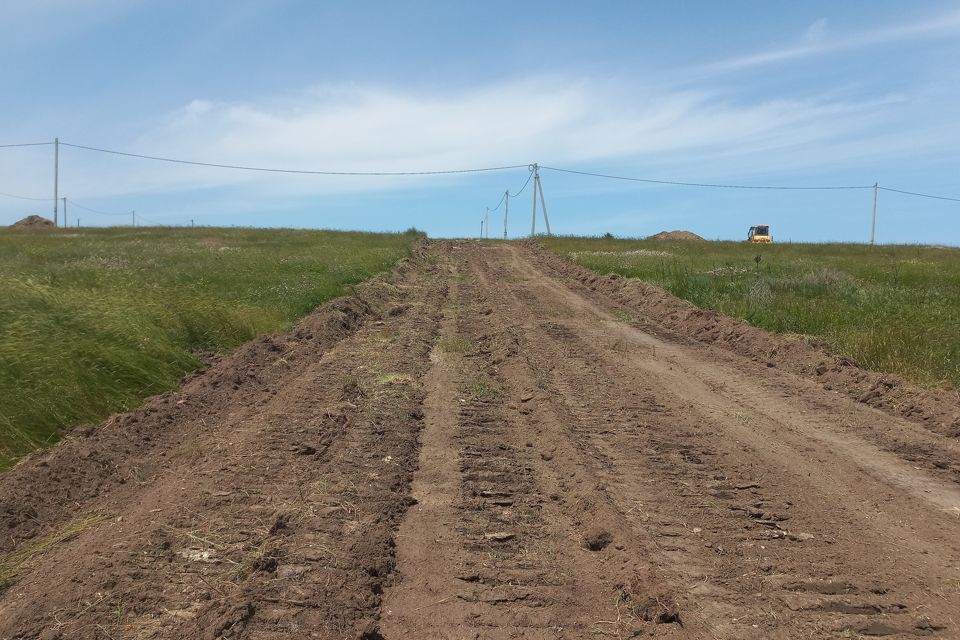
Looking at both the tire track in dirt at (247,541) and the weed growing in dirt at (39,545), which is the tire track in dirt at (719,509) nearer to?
the tire track in dirt at (247,541)

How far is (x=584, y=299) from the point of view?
17.4 meters

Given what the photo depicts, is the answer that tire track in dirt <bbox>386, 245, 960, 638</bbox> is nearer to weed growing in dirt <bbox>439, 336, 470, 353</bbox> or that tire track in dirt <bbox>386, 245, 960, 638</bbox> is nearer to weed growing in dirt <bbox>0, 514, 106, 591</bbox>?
weed growing in dirt <bbox>439, 336, 470, 353</bbox>

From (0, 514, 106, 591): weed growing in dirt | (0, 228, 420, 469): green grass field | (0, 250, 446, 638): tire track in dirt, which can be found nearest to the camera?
(0, 250, 446, 638): tire track in dirt

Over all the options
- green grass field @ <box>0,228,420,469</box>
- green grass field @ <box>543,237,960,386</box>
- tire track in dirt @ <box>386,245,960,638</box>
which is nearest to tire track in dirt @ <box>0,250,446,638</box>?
tire track in dirt @ <box>386,245,960,638</box>

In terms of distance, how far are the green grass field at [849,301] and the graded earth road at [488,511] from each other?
3.80ft

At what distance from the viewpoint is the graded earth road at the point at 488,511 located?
12.0ft

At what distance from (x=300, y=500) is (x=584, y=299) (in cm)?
1313

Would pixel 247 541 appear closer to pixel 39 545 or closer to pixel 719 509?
pixel 39 545

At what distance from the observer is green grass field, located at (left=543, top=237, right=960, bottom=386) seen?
998 centimetres

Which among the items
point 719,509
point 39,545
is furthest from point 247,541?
point 719,509

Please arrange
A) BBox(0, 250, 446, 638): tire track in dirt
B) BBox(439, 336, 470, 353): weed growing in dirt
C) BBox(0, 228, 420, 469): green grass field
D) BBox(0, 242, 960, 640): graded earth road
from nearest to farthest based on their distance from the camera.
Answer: BBox(0, 250, 446, 638): tire track in dirt < BBox(0, 242, 960, 640): graded earth road < BBox(0, 228, 420, 469): green grass field < BBox(439, 336, 470, 353): weed growing in dirt

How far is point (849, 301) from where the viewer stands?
602 inches

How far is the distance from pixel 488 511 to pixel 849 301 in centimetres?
1310

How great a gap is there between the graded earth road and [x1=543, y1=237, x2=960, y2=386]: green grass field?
1.16 meters
